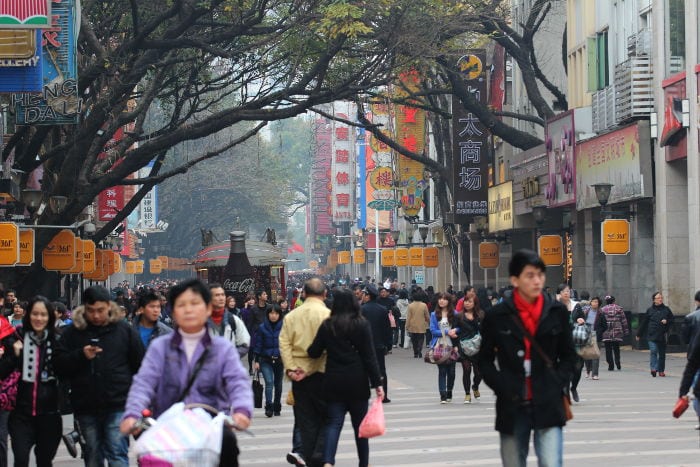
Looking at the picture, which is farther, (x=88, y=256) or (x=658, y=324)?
(x=88, y=256)

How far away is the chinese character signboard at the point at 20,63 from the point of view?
2255cm

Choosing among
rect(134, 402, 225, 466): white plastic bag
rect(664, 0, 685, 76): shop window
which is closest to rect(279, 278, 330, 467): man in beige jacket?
rect(134, 402, 225, 466): white plastic bag

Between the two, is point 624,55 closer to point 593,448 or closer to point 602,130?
point 602,130

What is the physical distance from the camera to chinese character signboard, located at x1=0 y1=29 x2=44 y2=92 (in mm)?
22547

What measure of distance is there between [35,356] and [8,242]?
50.0 feet

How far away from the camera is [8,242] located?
25969mm

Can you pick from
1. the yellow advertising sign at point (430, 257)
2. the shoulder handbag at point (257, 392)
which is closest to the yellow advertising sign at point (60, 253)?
the shoulder handbag at point (257, 392)

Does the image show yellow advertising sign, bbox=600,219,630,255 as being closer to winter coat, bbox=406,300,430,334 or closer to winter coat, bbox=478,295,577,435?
winter coat, bbox=406,300,430,334

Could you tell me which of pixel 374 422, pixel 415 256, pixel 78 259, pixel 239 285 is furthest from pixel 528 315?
pixel 415 256

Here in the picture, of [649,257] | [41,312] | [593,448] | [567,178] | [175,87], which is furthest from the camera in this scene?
[567,178]

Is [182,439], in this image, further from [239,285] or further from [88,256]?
[239,285]

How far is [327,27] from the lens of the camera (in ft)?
94.8

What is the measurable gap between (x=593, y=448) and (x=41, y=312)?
6.21 m

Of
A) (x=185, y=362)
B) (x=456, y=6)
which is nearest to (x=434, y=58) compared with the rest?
(x=456, y=6)
